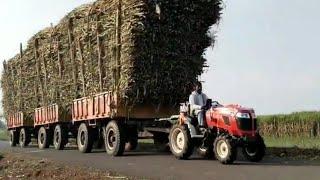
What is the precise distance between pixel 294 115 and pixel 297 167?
29.7 m

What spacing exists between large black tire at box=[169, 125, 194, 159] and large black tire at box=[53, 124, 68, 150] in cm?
849

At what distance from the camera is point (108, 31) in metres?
18.1

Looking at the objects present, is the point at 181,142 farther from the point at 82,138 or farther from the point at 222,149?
the point at 82,138

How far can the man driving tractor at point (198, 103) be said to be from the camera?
573 inches

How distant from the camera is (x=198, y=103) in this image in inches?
588

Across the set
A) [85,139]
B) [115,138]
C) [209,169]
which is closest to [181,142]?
[209,169]

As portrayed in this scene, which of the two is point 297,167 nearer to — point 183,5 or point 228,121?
point 228,121

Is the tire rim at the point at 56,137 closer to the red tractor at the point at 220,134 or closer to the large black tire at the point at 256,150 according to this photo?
the red tractor at the point at 220,134

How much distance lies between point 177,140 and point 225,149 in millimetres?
2107

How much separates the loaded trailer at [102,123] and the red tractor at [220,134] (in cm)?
146

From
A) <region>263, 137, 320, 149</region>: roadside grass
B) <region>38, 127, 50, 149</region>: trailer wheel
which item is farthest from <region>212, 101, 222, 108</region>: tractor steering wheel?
<region>38, 127, 50, 149</region>: trailer wheel

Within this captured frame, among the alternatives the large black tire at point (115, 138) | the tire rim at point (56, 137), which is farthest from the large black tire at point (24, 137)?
the large black tire at point (115, 138)

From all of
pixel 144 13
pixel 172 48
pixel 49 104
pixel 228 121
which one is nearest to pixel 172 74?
pixel 172 48

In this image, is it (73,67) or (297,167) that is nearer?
(297,167)
